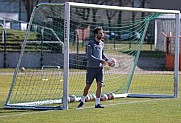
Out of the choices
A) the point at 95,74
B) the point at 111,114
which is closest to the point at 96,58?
the point at 95,74

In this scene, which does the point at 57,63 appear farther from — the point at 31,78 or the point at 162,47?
the point at 162,47

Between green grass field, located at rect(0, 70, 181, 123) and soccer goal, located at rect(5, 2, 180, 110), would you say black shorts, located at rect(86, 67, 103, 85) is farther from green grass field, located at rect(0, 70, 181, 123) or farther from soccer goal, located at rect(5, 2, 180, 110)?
green grass field, located at rect(0, 70, 181, 123)

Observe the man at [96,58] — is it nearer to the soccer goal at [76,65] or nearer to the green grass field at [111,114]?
the soccer goal at [76,65]

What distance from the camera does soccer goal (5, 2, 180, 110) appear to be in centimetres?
1669

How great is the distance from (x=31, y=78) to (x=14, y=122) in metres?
12.2

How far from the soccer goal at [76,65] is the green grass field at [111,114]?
781 millimetres

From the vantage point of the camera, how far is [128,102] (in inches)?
704

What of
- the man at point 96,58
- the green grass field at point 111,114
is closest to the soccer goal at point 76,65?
the man at point 96,58

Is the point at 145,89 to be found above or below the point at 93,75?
below

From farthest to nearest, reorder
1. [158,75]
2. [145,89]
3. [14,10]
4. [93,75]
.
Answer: [14,10] < [158,75] < [145,89] < [93,75]

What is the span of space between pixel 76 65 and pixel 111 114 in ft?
35.3

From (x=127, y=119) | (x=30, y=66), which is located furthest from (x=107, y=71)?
(x=127, y=119)

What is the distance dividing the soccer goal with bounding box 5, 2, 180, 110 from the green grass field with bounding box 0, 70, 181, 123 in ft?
2.56

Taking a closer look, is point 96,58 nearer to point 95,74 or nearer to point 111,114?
point 95,74
